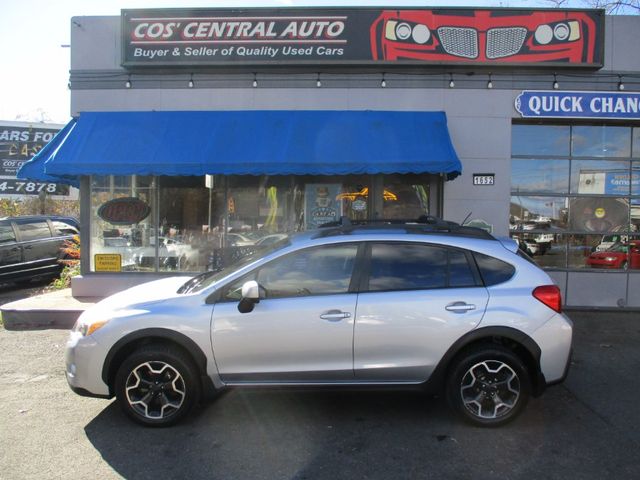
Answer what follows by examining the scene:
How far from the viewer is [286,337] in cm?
Result: 414

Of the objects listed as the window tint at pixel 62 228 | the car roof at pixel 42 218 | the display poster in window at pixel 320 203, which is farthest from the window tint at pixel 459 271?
the window tint at pixel 62 228

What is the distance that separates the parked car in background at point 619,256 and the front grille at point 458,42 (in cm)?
430

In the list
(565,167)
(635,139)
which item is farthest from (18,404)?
(635,139)

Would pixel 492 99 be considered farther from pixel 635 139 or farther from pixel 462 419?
pixel 462 419

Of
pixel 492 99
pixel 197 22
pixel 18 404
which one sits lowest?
pixel 18 404

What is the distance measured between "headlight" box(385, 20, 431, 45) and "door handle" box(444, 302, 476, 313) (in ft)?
21.5

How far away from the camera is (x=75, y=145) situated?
8.78 m

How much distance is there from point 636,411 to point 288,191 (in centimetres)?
651

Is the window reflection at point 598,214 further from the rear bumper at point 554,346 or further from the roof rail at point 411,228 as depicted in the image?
the rear bumper at point 554,346

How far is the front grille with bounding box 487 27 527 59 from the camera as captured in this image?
9.22m

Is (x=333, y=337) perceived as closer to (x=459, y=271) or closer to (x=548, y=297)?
(x=459, y=271)

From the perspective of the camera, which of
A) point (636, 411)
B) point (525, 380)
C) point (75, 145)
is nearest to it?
point (525, 380)

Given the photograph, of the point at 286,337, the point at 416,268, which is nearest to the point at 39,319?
the point at 286,337

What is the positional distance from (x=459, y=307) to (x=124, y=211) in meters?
7.32
